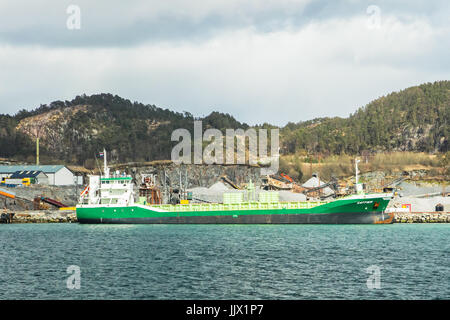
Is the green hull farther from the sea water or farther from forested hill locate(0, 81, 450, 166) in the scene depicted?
forested hill locate(0, 81, 450, 166)

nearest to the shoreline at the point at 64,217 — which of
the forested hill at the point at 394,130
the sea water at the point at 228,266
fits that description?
the sea water at the point at 228,266

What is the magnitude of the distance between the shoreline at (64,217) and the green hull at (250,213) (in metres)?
8.82

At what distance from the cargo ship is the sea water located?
39.9ft

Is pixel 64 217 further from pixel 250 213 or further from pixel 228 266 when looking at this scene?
pixel 228 266

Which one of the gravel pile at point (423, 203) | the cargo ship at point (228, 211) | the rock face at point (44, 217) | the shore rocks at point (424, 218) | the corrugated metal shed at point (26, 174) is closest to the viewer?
A: the cargo ship at point (228, 211)

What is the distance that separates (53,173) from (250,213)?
6163 centimetres

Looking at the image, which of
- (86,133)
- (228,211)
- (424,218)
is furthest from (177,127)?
(424,218)

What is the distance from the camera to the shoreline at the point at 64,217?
82.4 m

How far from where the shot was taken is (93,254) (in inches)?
1727

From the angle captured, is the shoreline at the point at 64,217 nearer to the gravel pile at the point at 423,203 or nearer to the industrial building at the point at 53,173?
the gravel pile at the point at 423,203

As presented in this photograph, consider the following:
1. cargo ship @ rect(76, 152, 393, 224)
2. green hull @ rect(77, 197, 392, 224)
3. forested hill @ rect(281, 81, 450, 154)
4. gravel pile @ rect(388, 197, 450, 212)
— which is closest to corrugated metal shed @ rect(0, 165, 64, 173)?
cargo ship @ rect(76, 152, 393, 224)

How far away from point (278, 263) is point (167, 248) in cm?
1252

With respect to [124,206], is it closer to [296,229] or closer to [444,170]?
[296,229]
